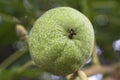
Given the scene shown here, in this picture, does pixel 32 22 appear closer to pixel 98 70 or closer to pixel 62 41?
pixel 98 70

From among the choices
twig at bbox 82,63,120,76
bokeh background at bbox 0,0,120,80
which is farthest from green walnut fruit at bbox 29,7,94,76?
bokeh background at bbox 0,0,120,80

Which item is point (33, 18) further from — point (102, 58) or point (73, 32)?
point (73, 32)

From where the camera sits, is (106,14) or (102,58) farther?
(102,58)

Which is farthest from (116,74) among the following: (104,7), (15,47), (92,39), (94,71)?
(15,47)

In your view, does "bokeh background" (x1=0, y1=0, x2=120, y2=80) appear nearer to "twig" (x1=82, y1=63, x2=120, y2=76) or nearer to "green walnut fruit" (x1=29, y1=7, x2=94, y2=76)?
"twig" (x1=82, y1=63, x2=120, y2=76)

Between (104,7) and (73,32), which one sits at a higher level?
(104,7)

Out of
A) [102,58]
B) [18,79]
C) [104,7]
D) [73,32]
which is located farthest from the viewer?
[102,58]

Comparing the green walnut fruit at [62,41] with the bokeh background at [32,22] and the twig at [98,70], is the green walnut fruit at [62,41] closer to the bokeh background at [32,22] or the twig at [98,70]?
the twig at [98,70]

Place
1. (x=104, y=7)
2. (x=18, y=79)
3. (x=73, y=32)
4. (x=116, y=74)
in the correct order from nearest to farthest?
(x=73, y=32) < (x=116, y=74) < (x=18, y=79) < (x=104, y=7)
